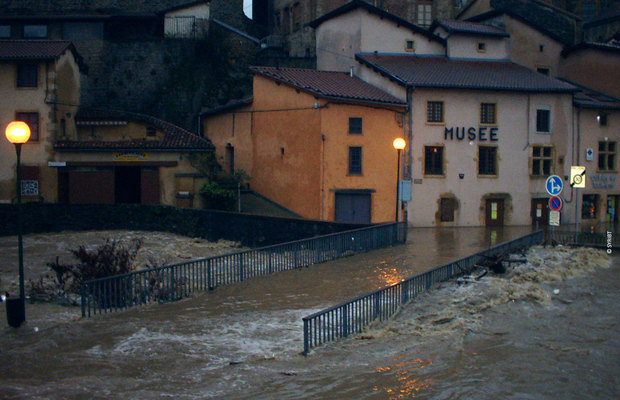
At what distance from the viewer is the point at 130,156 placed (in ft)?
116

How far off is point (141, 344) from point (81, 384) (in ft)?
7.79

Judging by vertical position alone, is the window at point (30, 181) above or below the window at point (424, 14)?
below

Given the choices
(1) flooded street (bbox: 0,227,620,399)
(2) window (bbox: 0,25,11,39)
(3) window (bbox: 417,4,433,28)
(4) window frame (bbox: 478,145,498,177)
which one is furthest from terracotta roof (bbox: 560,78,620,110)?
(2) window (bbox: 0,25,11,39)

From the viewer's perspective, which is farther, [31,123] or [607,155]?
[607,155]

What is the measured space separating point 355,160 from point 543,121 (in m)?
12.5

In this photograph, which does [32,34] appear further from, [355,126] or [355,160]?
[355,160]

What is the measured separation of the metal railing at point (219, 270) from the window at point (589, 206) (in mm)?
18349

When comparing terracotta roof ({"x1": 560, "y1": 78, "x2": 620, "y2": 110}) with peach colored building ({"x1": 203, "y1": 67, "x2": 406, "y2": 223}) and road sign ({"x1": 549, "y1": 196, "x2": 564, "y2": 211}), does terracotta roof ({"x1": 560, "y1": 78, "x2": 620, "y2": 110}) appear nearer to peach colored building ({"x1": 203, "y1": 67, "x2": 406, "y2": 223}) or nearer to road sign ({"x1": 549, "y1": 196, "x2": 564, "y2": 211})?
peach colored building ({"x1": 203, "y1": 67, "x2": 406, "y2": 223})

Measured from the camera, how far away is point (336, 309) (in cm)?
1283

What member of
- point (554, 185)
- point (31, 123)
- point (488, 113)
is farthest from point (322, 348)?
point (31, 123)

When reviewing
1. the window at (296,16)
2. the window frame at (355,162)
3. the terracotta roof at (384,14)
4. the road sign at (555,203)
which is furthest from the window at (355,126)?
the window at (296,16)

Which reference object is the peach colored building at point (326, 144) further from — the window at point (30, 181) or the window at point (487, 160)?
the window at point (30, 181)

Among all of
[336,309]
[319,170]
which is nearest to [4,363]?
[336,309]

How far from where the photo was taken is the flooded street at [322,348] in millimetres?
11102
